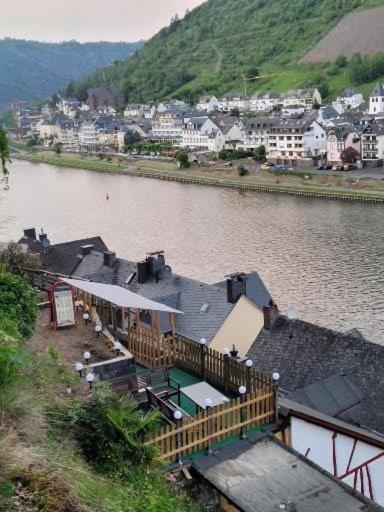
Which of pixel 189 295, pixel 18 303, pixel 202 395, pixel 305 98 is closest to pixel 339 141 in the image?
pixel 305 98

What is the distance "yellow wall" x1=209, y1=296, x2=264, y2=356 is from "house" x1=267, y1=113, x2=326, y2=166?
57.7 metres

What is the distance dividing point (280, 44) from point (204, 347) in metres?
147

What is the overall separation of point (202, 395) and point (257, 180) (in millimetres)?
61776

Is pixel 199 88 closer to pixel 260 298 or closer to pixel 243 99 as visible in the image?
pixel 243 99

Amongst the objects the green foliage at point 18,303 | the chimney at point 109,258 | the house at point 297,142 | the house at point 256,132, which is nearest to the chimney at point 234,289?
the chimney at point 109,258

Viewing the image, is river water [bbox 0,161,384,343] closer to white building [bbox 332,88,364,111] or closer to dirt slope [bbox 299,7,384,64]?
white building [bbox 332,88,364,111]

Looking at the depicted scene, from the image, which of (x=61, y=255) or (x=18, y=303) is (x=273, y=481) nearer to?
(x=18, y=303)

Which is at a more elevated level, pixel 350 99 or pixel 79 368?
pixel 350 99

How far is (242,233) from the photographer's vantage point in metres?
46.3

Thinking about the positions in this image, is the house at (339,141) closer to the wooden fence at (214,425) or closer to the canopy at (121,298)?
the canopy at (121,298)

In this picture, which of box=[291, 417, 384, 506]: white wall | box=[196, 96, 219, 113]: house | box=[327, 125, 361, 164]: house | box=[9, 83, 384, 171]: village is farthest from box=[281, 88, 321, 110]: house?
box=[291, 417, 384, 506]: white wall

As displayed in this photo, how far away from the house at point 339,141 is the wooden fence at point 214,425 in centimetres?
6556

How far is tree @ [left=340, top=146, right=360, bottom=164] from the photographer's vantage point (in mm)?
69875

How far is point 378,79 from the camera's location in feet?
360
